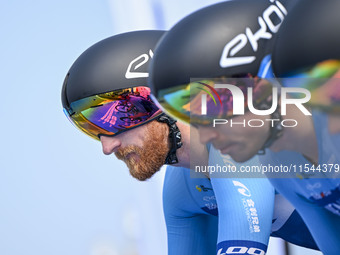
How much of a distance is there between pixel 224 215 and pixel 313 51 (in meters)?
0.69

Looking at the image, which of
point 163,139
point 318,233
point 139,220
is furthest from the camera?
point 139,220

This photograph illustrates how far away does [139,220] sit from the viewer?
346 cm

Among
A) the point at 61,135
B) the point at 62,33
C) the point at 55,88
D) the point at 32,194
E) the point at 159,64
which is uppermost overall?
the point at 159,64

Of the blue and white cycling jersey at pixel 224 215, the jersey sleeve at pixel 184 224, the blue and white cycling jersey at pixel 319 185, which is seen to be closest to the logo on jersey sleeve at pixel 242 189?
the blue and white cycling jersey at pixel 224 215

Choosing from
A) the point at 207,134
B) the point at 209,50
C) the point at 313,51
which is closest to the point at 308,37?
the point at 313,51

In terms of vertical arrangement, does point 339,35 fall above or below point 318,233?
above

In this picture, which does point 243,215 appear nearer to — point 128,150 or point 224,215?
point 224,215

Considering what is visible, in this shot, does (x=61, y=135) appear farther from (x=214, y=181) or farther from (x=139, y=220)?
(x=214, y=181)

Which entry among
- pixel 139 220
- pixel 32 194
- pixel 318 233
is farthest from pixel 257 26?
pixel 32 194

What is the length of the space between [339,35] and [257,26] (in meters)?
0.25

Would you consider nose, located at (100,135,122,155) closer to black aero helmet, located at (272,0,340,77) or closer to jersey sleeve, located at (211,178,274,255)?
jersey sleeve, located at (211,178,274,255)

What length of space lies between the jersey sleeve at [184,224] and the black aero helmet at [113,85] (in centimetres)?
34

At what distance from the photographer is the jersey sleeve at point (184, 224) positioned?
87.1 inches

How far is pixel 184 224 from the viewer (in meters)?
2.24
